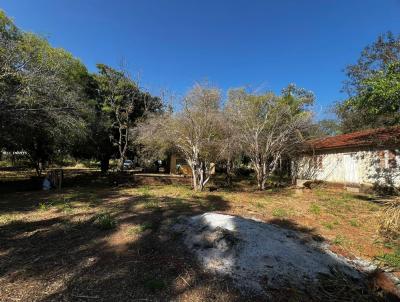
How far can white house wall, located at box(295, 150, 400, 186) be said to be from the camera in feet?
47.1

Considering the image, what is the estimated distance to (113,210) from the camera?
8.07 m

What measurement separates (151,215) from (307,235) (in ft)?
12.2

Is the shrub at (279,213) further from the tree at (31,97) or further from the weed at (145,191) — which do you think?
the tree at (31,97)

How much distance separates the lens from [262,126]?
48.2 feet

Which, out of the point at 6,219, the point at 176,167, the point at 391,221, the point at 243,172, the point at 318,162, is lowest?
the point at 6,219

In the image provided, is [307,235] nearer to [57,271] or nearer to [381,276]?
[381,276]

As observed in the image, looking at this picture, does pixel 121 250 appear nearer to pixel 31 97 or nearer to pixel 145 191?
pixel 31 97

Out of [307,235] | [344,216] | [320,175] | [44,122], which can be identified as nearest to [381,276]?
[307,235]

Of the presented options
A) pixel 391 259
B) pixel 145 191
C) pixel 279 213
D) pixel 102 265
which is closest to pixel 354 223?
pixel 279 213

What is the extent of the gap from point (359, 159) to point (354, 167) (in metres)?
0.55

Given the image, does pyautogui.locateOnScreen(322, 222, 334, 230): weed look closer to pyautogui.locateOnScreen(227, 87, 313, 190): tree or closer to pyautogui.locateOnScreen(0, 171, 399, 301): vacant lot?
pyautogui.locateOnScreen(0, 171, 399, 301): vacant lot

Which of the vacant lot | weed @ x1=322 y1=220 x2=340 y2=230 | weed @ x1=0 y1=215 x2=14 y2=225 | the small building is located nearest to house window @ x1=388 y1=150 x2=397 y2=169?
the vacant lot

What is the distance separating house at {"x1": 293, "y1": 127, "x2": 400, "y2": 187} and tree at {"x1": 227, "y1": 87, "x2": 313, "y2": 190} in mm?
2926

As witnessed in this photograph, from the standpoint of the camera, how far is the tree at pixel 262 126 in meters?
14.8
